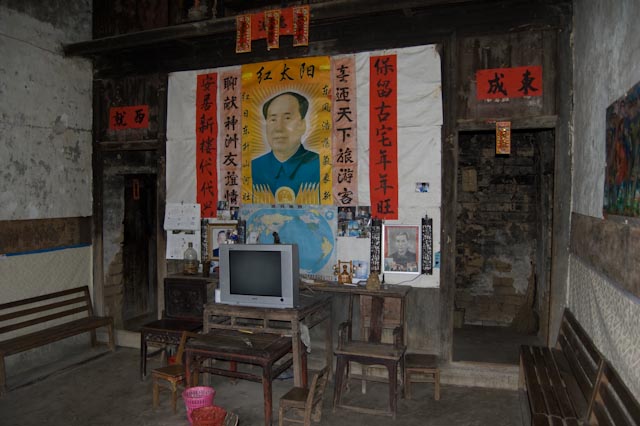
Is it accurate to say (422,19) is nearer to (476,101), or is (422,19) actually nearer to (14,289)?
(476,101)

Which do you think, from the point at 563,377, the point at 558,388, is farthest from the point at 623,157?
the point at 563,377

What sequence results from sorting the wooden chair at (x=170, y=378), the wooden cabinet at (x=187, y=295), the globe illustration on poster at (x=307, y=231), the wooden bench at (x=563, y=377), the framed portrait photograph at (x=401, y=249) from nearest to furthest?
the wooden bench at (x=563, y=377) < the wooden chair at (x=170, y=378) < the framed portrait photograph at (x=401, y=249) < the globe illustration on poster at (x=307, y=231) < the wooden cabinet at (x=187, y=295)

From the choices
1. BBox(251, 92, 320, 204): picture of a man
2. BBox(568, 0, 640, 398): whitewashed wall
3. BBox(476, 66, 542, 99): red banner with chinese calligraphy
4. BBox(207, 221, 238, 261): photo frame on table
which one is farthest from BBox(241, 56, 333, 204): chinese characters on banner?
BBox(568, 0, 640, 398): whitewashed wall

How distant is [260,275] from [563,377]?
2910 millimetres

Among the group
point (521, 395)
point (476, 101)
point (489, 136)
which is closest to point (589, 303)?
point (521, 395)

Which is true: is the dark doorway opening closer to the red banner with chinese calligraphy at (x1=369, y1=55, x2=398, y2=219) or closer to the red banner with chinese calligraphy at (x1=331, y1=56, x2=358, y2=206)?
the red banner with chinese calligraphy at (x1=331, y1=56, x2=358, y2=206)

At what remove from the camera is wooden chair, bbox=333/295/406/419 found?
4402 millimetres

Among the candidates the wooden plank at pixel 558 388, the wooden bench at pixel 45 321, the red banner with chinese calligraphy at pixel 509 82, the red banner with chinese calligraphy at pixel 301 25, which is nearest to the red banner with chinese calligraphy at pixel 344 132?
the red banner with chinese calligraphy at pixel 301 25

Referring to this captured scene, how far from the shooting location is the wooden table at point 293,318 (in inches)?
184

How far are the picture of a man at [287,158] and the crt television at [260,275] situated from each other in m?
1.00

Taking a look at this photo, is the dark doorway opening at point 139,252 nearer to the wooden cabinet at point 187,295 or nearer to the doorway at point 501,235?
the wooden cabinet at point 187,295

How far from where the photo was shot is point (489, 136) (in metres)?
7.75

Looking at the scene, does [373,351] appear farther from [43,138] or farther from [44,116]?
[44,116]

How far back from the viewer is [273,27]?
5.44 meters
